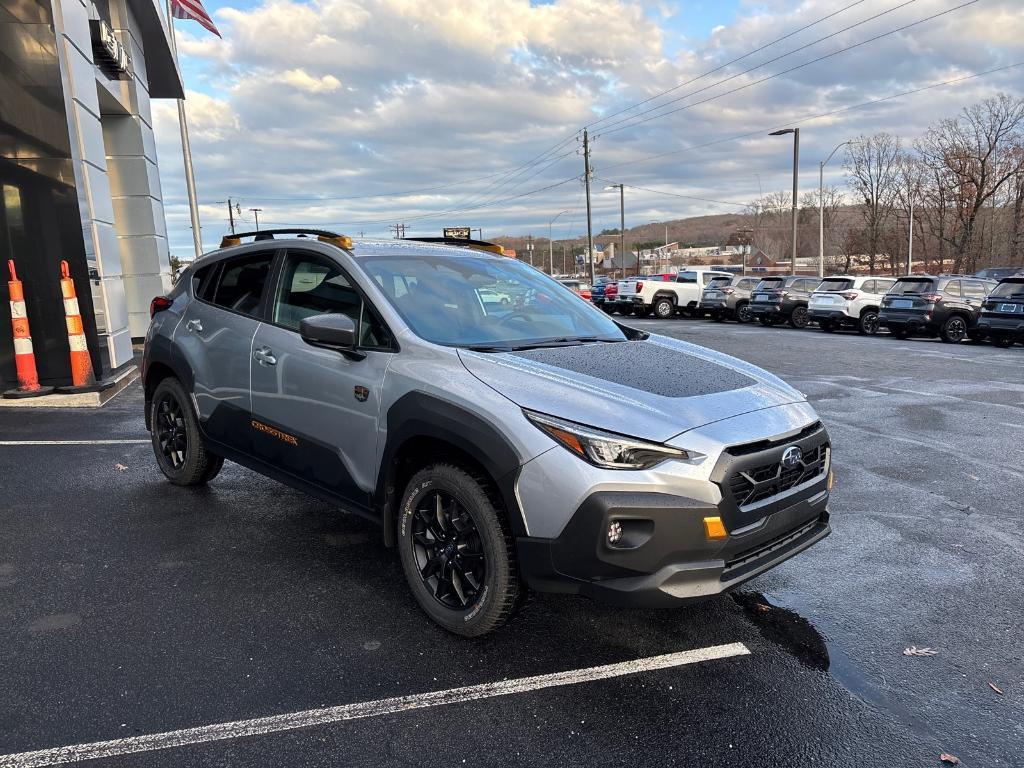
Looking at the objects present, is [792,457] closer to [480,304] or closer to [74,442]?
[480,304]

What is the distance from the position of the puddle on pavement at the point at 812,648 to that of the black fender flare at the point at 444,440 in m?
1.37

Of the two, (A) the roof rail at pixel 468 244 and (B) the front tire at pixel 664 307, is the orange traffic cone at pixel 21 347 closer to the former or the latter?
(A) the roof rail at pixel 468 244

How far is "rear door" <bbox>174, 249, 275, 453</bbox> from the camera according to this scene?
4367 millimetres

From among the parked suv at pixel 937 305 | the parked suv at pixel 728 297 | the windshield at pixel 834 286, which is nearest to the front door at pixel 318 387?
the parked suv at pixel 937 305

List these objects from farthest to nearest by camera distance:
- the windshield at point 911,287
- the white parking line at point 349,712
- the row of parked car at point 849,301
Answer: the windshield at point 911,287 → the row of parked car at point 849,301 → the white parking line at point 349,712

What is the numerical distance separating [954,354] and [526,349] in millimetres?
14397

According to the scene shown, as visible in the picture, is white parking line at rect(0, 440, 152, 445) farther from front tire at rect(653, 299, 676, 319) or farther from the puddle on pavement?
front tire at rect(653, 299, 676, 319)

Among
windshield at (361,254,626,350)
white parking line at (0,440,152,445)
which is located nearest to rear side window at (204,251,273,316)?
windshield at (361,254,626,350)

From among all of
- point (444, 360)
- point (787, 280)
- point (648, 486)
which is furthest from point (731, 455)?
point (787, 280)

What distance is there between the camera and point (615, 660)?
10.0ft

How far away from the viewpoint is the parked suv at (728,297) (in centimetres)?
2622

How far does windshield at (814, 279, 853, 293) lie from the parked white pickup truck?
18.1 feet

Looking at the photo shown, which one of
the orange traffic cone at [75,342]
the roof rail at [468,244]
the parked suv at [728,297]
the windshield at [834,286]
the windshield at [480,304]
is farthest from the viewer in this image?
the parked suv at [728,297]

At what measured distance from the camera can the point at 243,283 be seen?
459cm
